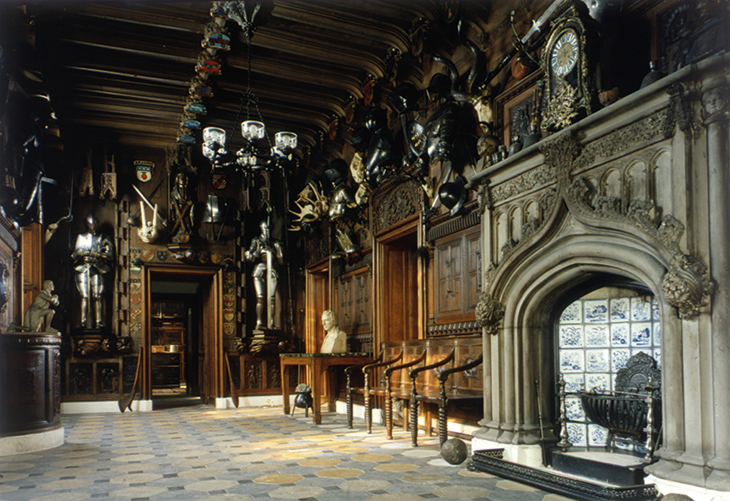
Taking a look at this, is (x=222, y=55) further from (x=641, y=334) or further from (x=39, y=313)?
(x=641, y=334)

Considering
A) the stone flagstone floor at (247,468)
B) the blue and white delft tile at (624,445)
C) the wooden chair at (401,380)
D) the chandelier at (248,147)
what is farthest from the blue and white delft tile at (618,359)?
the chandelier at (248,147)

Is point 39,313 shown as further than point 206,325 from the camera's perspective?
No

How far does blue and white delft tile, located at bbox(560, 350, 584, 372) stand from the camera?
4.60 m

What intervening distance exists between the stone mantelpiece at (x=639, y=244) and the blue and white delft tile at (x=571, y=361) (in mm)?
96

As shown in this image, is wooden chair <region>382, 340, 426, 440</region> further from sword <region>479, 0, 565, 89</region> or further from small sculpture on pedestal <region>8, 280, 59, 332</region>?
small sculpture on pedestal <region>8, 280, 59, 332</region>

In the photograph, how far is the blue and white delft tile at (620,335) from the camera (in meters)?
4.26

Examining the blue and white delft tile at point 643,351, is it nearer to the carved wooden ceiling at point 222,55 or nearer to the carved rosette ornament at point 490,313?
the carved rosette ornament at point 490,313

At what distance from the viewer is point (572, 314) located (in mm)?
4699

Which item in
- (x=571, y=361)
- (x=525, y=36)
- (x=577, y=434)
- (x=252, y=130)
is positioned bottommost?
(x=577, y=434)

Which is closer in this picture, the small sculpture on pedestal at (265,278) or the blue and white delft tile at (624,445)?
the blue and white delft tile at (624,445)

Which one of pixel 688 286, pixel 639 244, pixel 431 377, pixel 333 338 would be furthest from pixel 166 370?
pixel 688 286

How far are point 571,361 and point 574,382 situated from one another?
6.4 inches

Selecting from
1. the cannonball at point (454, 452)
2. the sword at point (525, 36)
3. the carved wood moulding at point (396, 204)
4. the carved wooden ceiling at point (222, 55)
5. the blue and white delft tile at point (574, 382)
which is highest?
the carved wooden ceiling at point (222, 55)

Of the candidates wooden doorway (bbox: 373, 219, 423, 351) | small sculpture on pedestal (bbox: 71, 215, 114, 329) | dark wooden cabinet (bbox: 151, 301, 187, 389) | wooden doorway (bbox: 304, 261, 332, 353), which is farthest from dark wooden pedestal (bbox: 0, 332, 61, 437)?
dark wooden cabinet (bbox: 151, 301, 187, 389)
